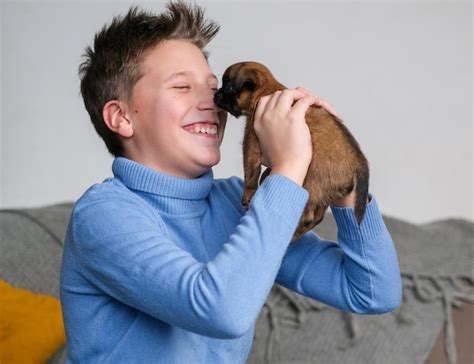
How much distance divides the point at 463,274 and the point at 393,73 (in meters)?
0.91

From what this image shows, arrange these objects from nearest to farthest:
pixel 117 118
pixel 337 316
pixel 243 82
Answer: pixel 243 82 → pixel 117 118 → pixel 337 316

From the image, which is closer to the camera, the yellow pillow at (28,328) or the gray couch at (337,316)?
the yellow pillow at (28,328)

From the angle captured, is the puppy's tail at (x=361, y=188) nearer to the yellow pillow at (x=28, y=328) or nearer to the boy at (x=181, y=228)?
the boy at (x=181, y=228)

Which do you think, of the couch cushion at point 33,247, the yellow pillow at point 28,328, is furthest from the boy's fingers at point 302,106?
the couch cushion at point 33,247

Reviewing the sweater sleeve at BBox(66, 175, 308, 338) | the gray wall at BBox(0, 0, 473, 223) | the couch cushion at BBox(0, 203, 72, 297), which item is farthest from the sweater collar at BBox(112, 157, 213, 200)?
the gray wall at BBox(0, 0, 473, 223)

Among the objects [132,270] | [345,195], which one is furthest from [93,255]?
[345,195]

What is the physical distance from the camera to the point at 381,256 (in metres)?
1.26

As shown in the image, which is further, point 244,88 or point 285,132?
point 244,88

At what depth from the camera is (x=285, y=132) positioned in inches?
42.5

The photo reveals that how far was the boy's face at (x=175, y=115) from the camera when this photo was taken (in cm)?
124

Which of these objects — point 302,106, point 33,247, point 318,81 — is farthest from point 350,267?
point 318,81

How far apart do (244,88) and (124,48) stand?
9.9 inches

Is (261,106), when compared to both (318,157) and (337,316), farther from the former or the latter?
(337,316)

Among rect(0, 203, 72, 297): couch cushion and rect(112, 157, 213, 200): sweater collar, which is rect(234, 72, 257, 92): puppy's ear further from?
rect(0, 203, 72, 297): couch cushion
